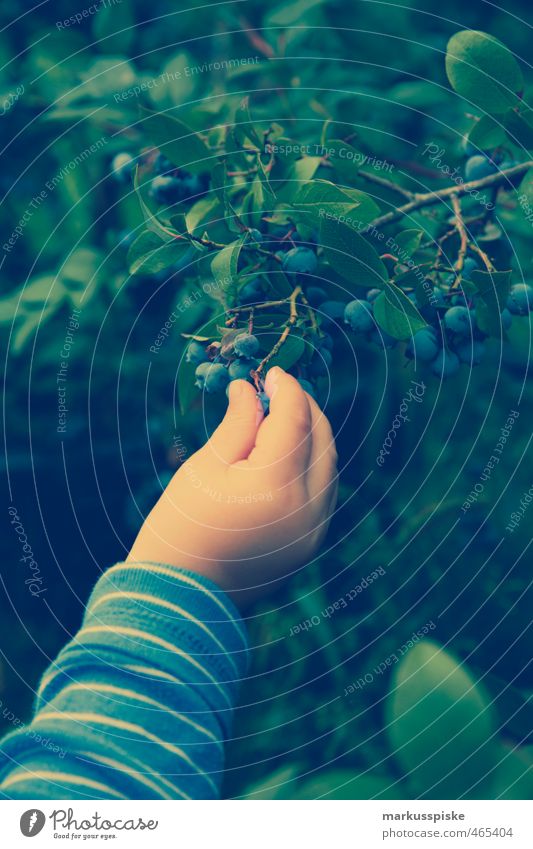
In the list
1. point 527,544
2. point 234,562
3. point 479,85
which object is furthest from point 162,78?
point 527,544

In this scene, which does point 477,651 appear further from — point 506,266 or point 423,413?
point 506,266

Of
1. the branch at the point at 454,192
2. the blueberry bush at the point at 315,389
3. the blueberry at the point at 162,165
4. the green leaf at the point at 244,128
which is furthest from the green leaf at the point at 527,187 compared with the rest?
the blueberry at the point at 162,165

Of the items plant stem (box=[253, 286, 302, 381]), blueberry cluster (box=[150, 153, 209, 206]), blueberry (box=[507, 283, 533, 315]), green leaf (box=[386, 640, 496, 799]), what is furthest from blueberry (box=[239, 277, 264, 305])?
green leaf (box=[386, 640, 496, 799])

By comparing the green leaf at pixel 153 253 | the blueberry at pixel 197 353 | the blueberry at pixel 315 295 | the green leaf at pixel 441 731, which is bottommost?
the green leaf at pixel 441 731

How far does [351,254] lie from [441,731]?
17.1 inches

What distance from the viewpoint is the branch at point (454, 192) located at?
688 millimetres

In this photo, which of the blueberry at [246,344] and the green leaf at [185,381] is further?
the green leaf at [185,381]

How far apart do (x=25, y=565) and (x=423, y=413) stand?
53cm

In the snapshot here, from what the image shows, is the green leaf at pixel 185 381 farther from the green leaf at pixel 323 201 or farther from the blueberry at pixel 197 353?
the green leaf at pixel 323 201

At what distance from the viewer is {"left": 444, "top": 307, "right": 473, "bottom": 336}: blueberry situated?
0.68 metres

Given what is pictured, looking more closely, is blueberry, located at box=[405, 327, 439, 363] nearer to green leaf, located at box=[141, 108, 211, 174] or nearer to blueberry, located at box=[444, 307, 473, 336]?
blueberry, located at box=[444, 307, 473, 336]

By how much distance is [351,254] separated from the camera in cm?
63

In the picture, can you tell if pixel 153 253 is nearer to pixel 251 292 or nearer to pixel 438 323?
pixel 251 292

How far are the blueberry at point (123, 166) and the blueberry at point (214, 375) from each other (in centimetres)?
33
